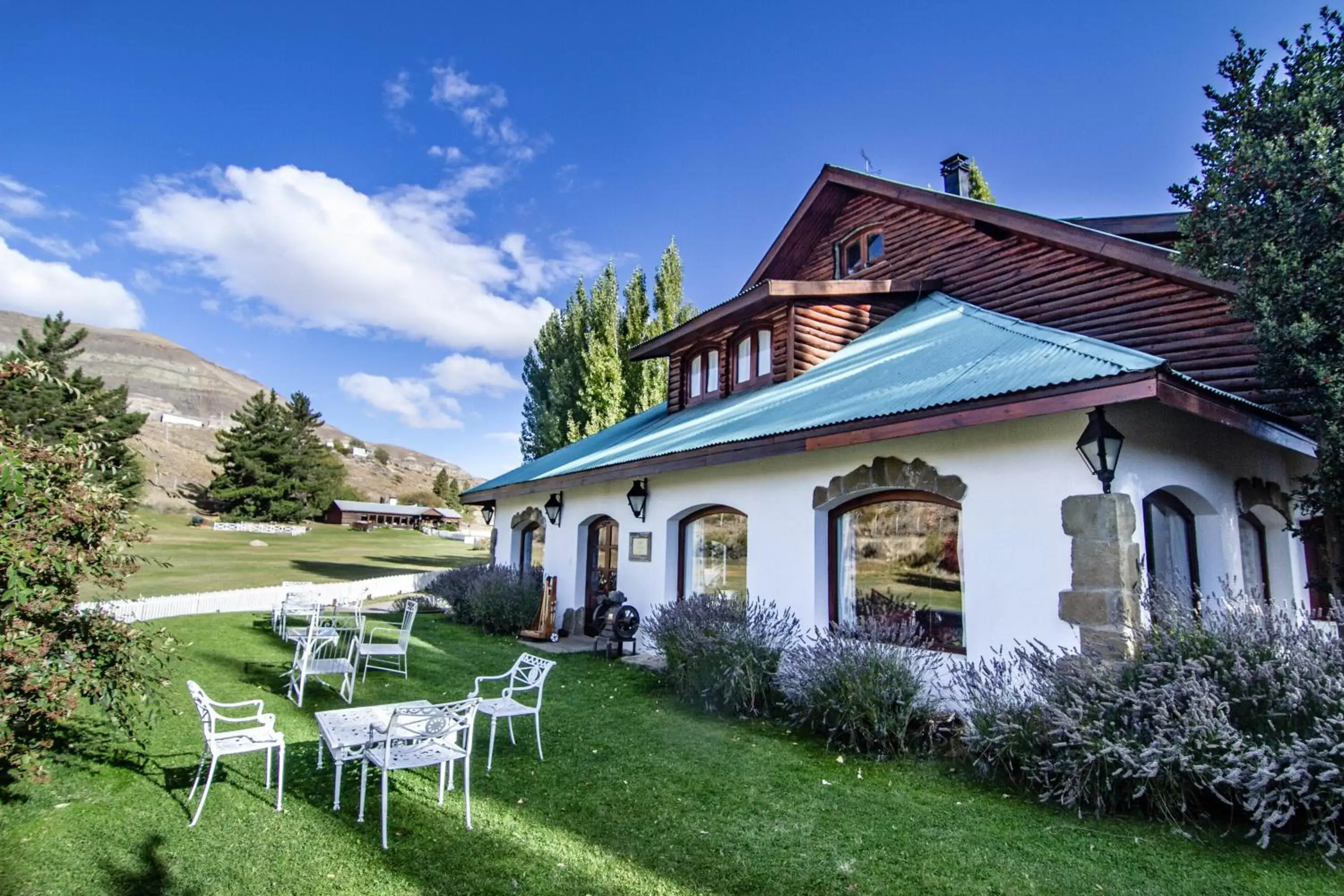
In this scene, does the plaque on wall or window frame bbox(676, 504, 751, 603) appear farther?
the plaque on wall

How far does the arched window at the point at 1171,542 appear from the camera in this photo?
5.77m

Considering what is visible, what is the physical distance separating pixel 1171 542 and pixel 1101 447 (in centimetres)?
228

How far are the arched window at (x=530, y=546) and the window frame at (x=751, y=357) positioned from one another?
5.85m

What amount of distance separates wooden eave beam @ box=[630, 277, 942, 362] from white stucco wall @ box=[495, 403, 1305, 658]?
3.22 m

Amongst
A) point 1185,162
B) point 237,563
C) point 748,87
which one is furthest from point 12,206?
point 1185,162

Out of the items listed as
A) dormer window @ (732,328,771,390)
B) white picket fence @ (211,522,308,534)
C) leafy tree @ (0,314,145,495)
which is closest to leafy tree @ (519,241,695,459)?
dormer window @ (732,328,771,390)

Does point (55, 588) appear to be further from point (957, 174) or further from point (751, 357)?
point (957, 174)

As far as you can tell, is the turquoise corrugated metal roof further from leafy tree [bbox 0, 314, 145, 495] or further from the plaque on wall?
leafy tree [bbox 0, 314, 145, 495]

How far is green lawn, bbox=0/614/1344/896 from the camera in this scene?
3189 millimetres

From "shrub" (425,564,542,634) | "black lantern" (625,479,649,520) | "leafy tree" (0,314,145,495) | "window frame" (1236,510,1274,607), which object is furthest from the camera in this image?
"leafy tree" (0,314,145,495)

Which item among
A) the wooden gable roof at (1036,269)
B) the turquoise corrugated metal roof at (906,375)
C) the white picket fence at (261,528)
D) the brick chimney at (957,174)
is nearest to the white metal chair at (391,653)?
the turquoise corrugated metal roof at (906,375)

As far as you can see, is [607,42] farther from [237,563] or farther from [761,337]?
[237,563]

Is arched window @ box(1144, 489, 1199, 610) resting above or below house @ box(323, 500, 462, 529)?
below

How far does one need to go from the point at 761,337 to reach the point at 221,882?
9.87m
